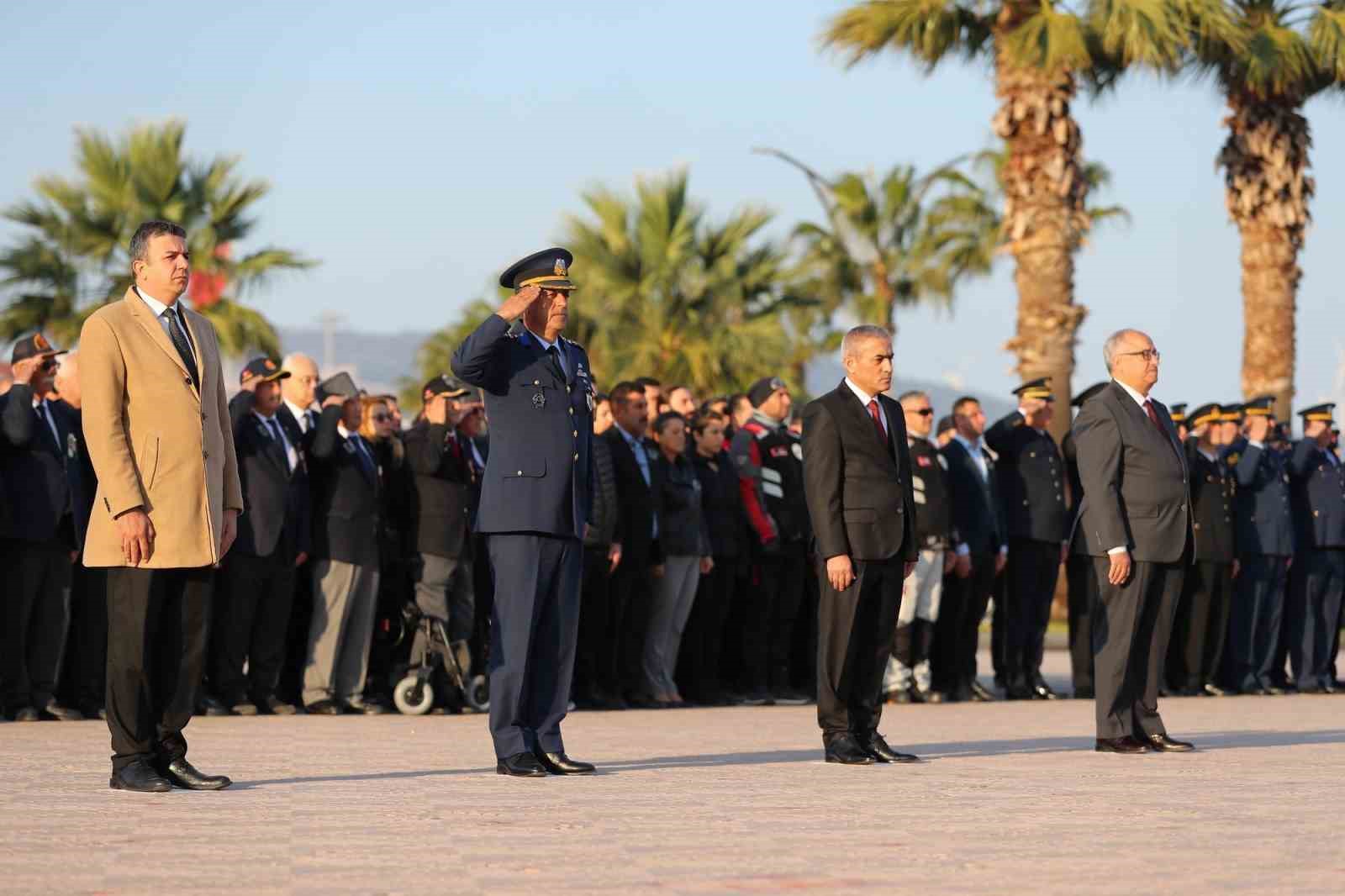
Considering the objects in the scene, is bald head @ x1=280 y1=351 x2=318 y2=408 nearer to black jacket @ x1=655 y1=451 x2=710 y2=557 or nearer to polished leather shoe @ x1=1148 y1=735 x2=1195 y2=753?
black jacket @ x1=655 y1=451 x2=710 y2=557

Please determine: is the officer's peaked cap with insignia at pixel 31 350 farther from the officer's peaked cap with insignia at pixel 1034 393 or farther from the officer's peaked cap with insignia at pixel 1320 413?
the officer's peaked cap with insignia at pixel 1320 413

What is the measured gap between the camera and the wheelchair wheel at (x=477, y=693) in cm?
1439

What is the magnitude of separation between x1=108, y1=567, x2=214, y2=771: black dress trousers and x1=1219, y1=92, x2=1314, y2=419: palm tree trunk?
21.5m

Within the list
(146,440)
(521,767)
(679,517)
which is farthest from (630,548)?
(146,440)

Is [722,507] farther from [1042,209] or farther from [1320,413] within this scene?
[1042,209]

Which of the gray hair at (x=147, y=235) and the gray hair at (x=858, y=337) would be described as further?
the gray hair at (x=858, y=337)

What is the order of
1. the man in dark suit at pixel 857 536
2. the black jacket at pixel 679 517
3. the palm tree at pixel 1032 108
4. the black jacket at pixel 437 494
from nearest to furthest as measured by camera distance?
the man in dark suit at pixel 857 536 → the black jacket at pixel 437 494 → the black jacket at pixel 679 517 → the palm tree at pixel 1032 108

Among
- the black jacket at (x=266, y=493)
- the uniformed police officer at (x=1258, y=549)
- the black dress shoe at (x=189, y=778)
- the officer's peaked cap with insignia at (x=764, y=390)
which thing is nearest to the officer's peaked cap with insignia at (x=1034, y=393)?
the officer's peaked cap with insignia at (x=764, y=390)

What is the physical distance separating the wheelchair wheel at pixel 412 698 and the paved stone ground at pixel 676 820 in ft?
7.35

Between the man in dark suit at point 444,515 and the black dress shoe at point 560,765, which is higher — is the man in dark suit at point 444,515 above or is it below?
above

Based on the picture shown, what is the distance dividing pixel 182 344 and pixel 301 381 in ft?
18.6

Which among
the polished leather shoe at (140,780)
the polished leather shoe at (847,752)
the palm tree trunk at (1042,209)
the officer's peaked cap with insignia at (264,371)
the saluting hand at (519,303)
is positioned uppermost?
the palm tree trunk at (1042,209)

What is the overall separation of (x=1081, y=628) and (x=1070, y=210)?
10307mm

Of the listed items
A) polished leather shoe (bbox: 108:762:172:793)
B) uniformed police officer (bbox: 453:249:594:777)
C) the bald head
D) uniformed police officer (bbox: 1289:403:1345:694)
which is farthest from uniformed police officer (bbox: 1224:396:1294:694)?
polished leather shoe (bbox: 108:762:172:793)
